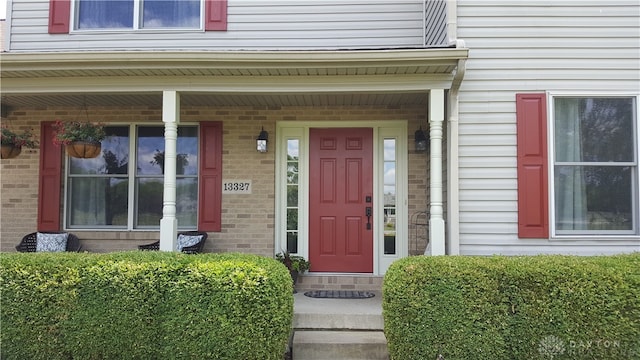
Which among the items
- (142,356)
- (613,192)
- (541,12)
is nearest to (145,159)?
(142,356)

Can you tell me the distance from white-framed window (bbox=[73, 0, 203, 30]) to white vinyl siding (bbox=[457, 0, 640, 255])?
3499 mm

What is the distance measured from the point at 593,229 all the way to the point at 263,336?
354 cm

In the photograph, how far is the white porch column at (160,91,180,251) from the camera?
496 centimetres

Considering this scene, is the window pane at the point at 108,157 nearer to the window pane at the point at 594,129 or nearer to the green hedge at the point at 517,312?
the green hedge at the point at 517,312

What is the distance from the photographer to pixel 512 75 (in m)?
5.10

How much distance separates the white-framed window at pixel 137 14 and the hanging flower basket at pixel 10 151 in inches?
72.1

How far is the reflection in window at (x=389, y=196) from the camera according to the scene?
6.25 meters

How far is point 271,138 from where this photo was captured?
6.26 meters

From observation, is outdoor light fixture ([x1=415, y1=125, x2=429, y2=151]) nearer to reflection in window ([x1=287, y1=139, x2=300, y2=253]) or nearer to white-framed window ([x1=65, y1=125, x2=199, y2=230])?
reflection in window ([x1=287, y1=139, x2=300, y2=253])

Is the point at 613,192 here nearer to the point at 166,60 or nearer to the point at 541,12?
the point at 541,12

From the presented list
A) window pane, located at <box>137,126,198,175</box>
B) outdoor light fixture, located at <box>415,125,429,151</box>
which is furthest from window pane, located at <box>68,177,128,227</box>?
outdoor light fixture, located at <box>415,125,429,151</box>

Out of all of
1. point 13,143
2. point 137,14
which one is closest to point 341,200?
point 137,14

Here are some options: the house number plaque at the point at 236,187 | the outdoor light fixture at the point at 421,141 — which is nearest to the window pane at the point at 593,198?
the outdoor light fixture at the point at 421,141

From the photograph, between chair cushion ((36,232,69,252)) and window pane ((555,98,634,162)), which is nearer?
window pane ((555,98,634,162))
